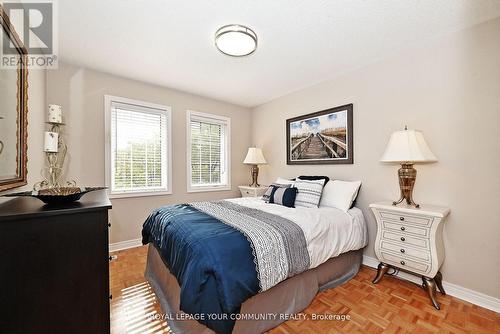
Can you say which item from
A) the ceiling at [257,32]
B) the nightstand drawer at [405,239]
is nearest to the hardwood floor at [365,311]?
the nightstand drawer at [405,239]

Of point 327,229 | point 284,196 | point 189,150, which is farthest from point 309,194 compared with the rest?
point 189,150

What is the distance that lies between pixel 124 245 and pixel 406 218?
358cm

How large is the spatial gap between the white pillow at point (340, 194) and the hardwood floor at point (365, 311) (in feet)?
2.72

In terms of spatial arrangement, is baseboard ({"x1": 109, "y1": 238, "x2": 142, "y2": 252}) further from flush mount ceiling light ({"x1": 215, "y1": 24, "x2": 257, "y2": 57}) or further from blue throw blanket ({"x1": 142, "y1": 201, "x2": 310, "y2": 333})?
flush mount ceiling light ({"x1": 215, "y1": 24, "x2": 257, "y2": 57})

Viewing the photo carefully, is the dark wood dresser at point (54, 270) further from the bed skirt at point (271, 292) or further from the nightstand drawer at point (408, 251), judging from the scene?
the nightstand drawer at point (408, 251)

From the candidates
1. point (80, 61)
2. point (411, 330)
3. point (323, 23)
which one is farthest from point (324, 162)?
point (80, 61)

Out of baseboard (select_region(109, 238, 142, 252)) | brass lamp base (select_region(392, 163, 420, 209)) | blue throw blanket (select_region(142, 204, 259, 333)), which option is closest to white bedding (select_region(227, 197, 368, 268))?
brass lamp base (select_region(392, 163, 420, 209))

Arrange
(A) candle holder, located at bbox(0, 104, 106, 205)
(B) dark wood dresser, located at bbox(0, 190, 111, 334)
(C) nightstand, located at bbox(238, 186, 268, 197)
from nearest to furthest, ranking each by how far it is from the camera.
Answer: (B) dark wood dresser, located at bbox(0, 190, 111, 334) → (A) candle holder, located at bbox(0, 104, 106, 205) → (C) nightstand, located at bbox(238, 186, 268, 197)

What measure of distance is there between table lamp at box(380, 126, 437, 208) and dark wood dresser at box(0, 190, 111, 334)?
2.44 m

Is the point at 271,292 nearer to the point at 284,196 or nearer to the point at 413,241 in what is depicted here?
the point at 284,196

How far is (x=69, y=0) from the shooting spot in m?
1.69

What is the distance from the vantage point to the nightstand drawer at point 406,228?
76.2 inches

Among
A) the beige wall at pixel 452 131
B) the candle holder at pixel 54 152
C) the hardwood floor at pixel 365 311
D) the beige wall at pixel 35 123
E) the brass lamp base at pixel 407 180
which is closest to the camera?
Result: the hardwood floor at pixel 365 311

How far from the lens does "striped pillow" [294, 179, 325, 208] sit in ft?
8.52
